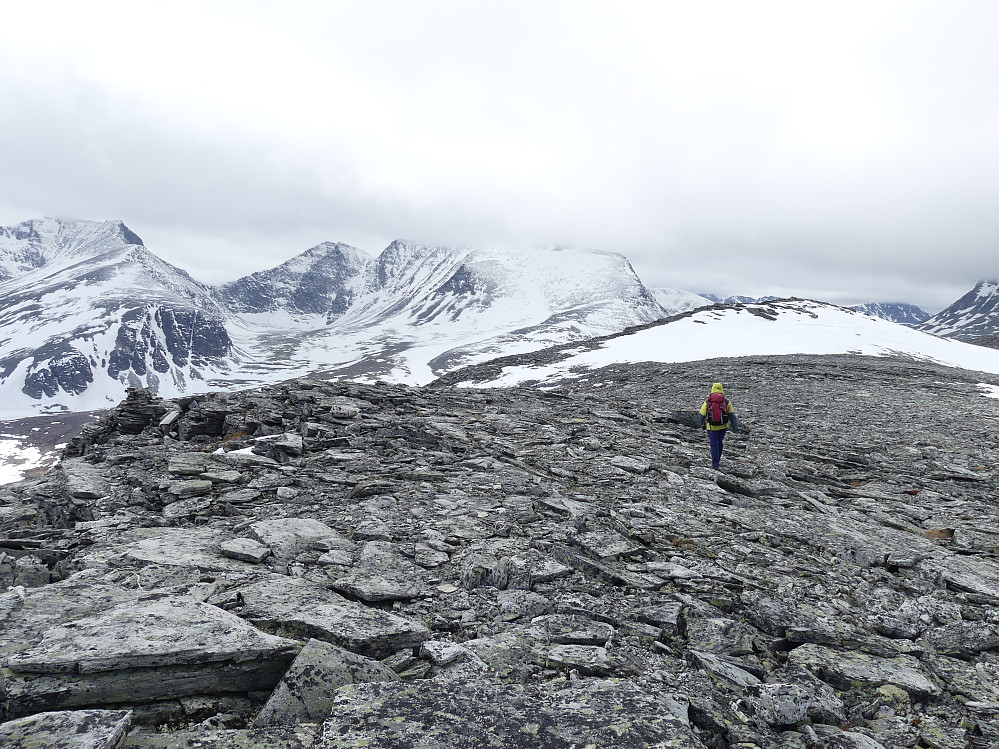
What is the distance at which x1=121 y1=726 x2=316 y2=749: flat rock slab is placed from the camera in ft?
11.7

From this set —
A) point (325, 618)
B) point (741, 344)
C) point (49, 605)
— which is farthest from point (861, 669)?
point (741, 344)

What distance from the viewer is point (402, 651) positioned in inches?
203

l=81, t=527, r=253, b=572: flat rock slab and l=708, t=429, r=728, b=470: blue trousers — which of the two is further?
l=708, t=429, r=728, b=470: blue trousers

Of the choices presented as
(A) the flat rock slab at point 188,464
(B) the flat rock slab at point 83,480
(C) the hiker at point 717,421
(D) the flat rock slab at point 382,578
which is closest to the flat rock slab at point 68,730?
(D) the flat rock slab at point 382,578

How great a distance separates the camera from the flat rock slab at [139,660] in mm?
4008

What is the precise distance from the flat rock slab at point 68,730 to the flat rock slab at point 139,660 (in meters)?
0.52

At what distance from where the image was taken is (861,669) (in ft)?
17.7

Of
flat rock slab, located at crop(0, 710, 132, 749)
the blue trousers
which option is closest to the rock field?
flat rock slab, located at crop(0, 710, 132, 749)

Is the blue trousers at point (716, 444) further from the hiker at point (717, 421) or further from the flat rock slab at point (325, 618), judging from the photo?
the flat rock slab at point (325, 618)

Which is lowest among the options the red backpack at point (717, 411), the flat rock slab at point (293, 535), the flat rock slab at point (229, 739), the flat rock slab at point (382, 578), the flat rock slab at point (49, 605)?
the flat rock slab at point (382, 578)

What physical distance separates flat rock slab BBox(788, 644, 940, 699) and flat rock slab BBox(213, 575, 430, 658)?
4.15 meters

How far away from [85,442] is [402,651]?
1639 cm

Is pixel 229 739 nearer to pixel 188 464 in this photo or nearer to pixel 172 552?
pixel 172 552

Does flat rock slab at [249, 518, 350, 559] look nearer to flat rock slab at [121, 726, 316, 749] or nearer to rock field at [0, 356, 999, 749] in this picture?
rock field at [0, 356, 999, 749]
